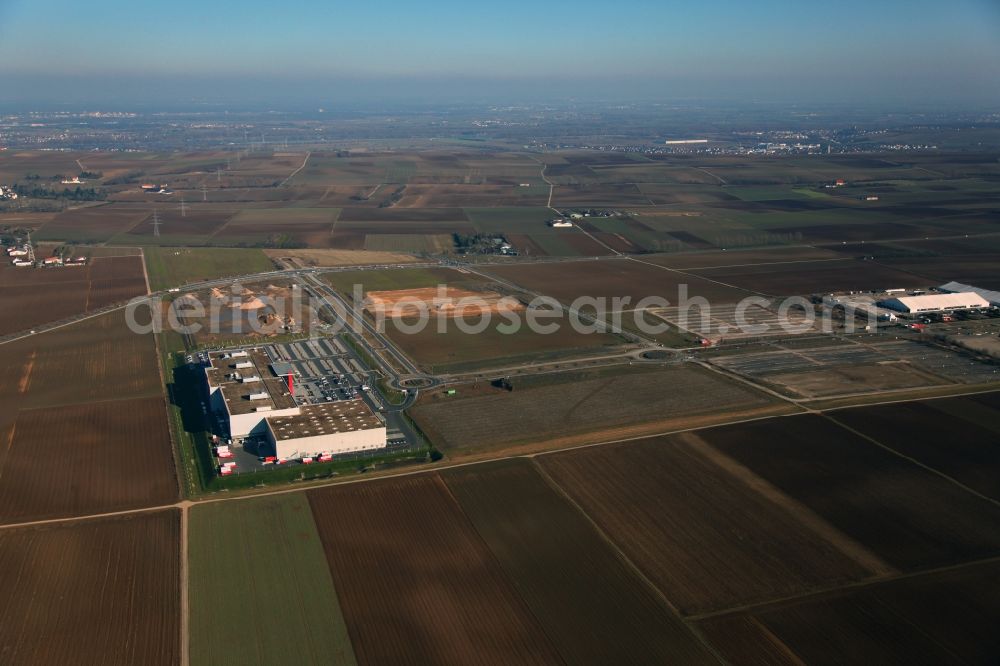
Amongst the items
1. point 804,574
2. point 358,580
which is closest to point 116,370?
point 358,580

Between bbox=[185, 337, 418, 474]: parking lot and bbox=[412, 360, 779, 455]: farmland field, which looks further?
bbox=[412, 360, 779, 455]: farmland field

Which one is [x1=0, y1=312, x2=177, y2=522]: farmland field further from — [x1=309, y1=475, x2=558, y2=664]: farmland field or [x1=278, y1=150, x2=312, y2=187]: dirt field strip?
[x1=278, y1=150, x2=312, y2=187]: dirt field strip

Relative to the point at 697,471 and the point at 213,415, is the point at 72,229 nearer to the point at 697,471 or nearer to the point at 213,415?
the point at 213,415

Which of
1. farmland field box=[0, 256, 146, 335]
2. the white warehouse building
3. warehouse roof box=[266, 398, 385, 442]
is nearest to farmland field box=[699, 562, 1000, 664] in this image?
the white warehouse building

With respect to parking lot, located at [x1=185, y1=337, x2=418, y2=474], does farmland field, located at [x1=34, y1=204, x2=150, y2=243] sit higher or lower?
higher

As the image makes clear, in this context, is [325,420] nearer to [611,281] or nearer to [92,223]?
[611,281]

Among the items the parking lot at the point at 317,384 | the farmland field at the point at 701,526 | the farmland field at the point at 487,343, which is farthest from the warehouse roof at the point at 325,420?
the farmland field at the point at 487,343
